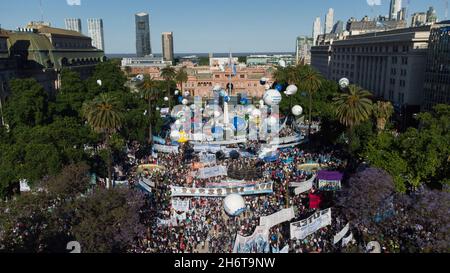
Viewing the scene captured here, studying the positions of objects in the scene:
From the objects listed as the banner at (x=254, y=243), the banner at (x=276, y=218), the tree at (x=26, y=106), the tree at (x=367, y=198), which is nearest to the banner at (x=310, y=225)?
the tree at (x=367, y=198)

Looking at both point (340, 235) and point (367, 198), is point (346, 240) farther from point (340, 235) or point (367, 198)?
point (367, 198)

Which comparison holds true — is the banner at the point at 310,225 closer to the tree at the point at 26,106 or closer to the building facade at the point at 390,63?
the tree at the point at 26,106

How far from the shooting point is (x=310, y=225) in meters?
25.0

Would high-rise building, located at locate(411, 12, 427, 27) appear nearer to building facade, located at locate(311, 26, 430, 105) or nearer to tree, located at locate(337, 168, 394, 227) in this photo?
building facade, located at locate(311, 26, 430, 105)

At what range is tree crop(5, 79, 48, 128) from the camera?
4409 centimetres

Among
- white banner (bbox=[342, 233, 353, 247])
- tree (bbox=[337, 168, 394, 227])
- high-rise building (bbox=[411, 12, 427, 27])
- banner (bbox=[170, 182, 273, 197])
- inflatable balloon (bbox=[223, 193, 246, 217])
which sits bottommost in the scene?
white banner (bbox=[342, 233, 353, 247])

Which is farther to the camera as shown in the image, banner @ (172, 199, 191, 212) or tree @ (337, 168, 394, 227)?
banner @ (172, 199, 191, 212)

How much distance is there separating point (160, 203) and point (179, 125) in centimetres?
2279

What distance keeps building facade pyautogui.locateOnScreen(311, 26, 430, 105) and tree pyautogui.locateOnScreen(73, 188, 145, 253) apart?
5718 cm

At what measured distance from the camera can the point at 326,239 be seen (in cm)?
2497

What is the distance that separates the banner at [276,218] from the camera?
24628mm

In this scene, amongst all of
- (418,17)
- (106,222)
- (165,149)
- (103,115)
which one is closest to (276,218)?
(106,222)

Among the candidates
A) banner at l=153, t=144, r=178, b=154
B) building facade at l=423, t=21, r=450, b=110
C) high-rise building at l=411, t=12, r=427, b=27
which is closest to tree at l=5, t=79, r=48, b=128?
banner at l=153, t=144, r=178, b=154

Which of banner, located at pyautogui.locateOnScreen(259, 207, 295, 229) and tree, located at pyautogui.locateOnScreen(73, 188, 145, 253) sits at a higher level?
tree, located at pyautogui.locateOnScreen(73, 188, 145, 253)
